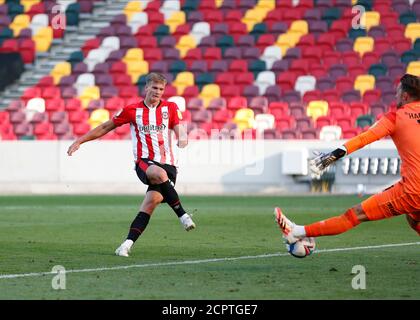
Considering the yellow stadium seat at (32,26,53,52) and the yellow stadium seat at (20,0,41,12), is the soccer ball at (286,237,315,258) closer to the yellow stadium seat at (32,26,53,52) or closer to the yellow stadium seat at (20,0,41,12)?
the yellow stadium seat at (32,26,53,52)

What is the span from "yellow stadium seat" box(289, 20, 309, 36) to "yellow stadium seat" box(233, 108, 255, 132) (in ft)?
11.0

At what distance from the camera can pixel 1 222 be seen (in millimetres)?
16000

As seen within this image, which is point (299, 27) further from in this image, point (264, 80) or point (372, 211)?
point (372, 211)

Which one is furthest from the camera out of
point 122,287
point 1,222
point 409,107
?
point 1,222

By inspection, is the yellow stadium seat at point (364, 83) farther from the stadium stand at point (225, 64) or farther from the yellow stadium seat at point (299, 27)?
the yellow stadium seat at point (299, 27)

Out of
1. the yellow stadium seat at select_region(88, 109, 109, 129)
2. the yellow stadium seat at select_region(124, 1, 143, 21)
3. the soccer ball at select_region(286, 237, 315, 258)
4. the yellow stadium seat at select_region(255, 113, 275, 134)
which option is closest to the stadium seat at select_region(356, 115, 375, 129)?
the yellow stadium seat at select_region(255, 113, 275, 134)

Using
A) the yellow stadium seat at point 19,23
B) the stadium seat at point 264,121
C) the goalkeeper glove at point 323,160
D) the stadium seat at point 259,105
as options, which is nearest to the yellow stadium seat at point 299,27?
the stadium seat at point 259,105

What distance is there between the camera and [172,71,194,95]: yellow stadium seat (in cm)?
2841

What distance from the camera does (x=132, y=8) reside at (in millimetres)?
31797

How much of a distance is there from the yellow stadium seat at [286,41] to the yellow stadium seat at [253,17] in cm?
112

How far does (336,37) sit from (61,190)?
28.8 feet

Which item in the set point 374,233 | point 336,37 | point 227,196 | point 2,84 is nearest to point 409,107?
point 374,233

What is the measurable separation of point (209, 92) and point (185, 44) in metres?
2.33
